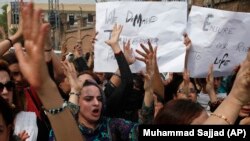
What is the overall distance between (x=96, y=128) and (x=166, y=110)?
0.92 m

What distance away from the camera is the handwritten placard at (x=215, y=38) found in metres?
5.04

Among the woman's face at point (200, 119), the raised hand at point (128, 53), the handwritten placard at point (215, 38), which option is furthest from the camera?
the handwritten placard at point (215, 38)

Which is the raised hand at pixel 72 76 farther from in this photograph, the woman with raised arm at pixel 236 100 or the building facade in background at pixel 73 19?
the woman with raised arm at pixel 236 100

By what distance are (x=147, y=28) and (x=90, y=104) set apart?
2.09 metres

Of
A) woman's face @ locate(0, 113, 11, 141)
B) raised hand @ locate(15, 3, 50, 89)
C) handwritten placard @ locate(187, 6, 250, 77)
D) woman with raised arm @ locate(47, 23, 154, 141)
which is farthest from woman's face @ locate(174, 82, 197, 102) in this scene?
raised hand @ locate(15, 3, 50, 89)

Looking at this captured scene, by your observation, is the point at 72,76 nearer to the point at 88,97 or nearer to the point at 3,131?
the point at 88,97

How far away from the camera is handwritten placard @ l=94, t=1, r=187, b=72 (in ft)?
16.7

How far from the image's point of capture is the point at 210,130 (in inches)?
63.6

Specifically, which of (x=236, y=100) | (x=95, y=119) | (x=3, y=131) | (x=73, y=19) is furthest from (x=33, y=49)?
(x=73, y=19)

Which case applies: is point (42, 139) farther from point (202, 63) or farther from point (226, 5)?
point (226, 5)

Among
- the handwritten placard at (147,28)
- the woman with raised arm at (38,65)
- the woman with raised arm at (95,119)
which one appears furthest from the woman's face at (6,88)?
the handwritten placard at (147,28)

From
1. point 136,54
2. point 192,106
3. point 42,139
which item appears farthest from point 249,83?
point 136,54

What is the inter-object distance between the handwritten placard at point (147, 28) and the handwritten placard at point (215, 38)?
0.13 meters

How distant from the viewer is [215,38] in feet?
16.8
